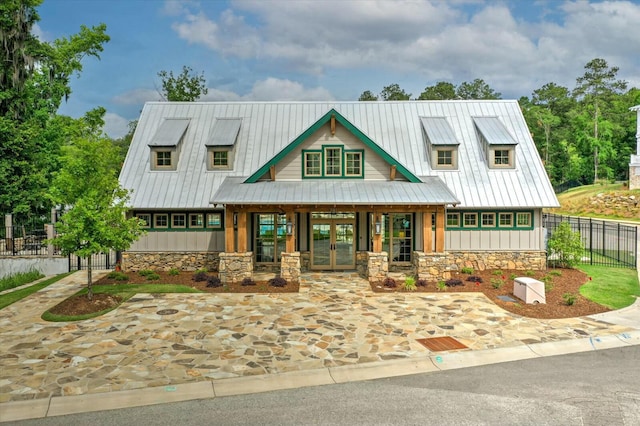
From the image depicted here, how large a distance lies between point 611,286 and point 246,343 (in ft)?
45.9

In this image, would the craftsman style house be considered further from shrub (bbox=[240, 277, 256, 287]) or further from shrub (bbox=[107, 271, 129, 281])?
shrub (bbox=[107, 271, 129, 281])

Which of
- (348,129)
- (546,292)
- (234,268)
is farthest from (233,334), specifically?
(546,292)

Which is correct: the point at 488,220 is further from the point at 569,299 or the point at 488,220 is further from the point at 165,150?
the point at 165,150

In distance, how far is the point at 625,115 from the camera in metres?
58.8

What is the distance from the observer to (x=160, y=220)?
19766 millimetres

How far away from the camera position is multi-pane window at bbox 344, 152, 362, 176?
1920 cm

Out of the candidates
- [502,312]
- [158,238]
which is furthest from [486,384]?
[158,238]

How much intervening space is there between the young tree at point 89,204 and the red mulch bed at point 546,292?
946cm

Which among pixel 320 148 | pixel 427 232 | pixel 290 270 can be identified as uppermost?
pixel 320 148

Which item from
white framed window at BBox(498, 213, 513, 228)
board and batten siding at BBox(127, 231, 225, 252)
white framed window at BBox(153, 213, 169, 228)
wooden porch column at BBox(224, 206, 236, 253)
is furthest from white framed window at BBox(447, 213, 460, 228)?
white framed window at BBox(153, 213, 169, 228)

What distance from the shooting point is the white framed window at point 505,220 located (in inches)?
773

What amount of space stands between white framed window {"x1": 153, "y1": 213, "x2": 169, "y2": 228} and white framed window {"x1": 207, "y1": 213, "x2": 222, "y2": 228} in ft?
6.34

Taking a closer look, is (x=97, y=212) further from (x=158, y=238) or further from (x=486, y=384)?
(x=486, y=384)

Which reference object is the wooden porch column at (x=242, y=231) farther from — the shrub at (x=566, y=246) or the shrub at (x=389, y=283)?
the shrub at (x=566, y=246)
